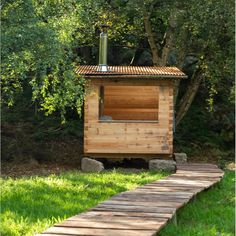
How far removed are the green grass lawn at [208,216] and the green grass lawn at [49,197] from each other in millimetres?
1533

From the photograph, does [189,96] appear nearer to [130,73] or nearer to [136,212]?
[130,73]

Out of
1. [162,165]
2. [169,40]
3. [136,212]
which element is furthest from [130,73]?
[136,212]

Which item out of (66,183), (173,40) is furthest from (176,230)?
(173,40)

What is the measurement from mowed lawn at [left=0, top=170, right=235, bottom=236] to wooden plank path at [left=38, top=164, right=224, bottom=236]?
0.95 feet

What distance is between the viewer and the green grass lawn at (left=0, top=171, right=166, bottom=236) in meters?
6.61

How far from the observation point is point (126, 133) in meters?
14.2

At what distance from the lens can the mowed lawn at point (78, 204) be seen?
21.6 feet

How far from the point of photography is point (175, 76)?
13.6 meters

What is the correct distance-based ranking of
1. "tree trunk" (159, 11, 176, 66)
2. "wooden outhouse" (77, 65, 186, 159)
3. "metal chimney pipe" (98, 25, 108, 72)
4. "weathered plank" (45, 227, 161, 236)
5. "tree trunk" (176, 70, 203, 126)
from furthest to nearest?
"tree trunk" (176, 70, 203, 126)
"tree trunk" (159, 11, 176, 66)
"wooden outhouse" (77, 65, 186, 159)
"metal chimney pipe" (98, 25, 108, 72)
"weathered plank" (45, 227, 161, 236)

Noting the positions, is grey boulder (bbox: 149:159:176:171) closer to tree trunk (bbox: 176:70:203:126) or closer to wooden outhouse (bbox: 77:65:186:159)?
wooden outhouse (bbox: 77:65:186:159)

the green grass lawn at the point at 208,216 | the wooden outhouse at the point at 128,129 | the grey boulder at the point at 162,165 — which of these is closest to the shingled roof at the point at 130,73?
the wooden outhouse at the point at 128,129

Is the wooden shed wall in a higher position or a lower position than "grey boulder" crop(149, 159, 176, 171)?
higher

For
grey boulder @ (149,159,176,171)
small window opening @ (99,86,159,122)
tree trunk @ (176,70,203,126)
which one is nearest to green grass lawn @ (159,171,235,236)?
grey boulder @ (149,159,176,171)

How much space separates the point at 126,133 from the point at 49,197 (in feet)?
19.8
